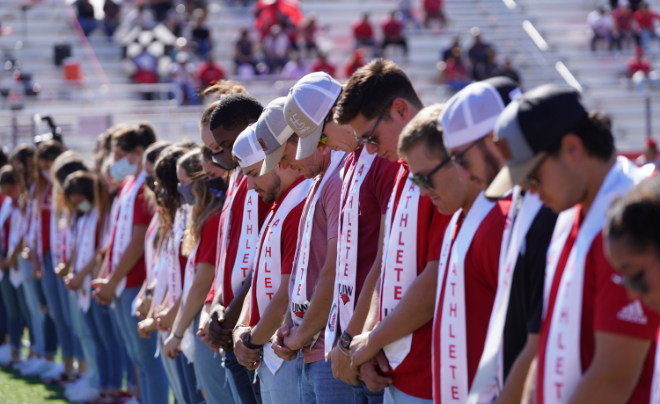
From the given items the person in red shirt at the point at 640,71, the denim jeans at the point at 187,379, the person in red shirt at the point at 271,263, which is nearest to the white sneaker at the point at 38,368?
the denim jeans at the point at 187,379

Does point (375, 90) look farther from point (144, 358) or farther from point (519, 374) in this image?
point (144, 358)

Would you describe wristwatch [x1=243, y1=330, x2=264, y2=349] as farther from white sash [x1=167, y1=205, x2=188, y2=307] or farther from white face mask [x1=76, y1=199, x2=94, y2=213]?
white face mask [x1=76, y1=199, x2=94, y2=213]

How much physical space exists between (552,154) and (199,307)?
2.77 metres

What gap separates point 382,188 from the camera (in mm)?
3043

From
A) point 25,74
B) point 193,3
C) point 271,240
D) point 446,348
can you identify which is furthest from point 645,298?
point 193,3

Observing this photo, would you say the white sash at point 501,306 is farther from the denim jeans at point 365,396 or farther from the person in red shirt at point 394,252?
the denim jeans at point 365,396

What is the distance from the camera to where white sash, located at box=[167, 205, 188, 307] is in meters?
4.66

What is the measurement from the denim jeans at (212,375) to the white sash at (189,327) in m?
0.08

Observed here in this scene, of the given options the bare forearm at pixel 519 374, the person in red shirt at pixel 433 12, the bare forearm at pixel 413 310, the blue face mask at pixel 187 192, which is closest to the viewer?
the bare forearm at pixel 519 374

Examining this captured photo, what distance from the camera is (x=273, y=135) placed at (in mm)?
3496

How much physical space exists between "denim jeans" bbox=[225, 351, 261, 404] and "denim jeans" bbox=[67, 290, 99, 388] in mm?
3253

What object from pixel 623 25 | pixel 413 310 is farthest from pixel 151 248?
pixel 623 25

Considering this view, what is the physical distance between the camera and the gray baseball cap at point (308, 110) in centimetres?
330

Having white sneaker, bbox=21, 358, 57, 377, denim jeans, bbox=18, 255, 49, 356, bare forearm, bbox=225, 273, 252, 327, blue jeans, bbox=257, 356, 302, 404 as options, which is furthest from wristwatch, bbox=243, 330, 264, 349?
denim jeans, bbox=18, 255, 49, 356
